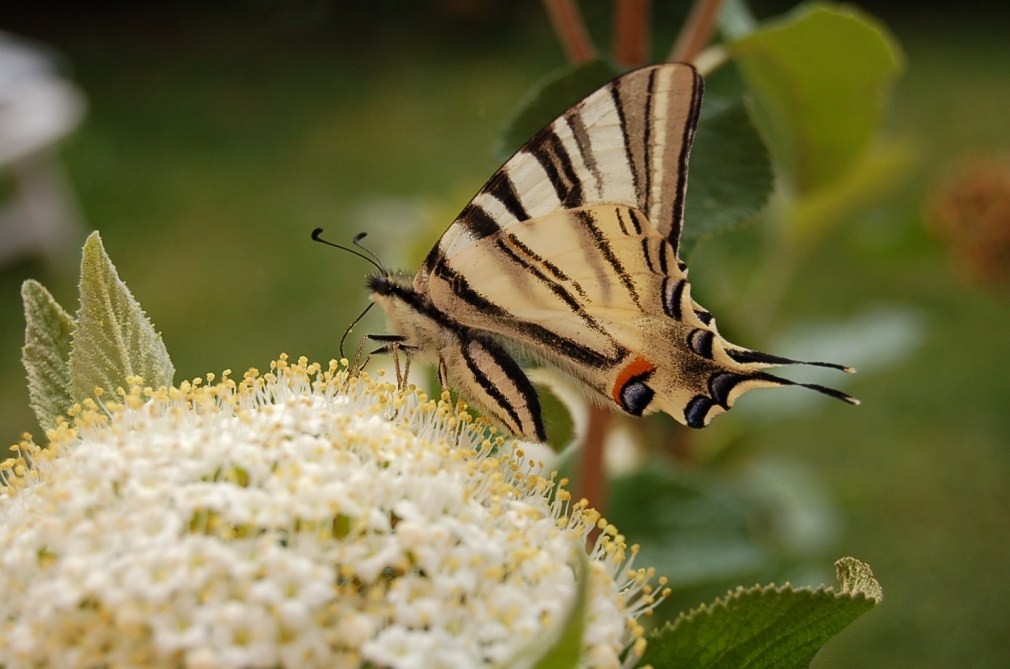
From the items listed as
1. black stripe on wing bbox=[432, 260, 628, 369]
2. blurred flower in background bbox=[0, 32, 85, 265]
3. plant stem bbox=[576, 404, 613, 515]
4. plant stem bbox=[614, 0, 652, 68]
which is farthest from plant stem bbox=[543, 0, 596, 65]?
blurred flower in background bbox=[0, 32, 85, 265]

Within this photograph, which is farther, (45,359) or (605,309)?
(605,309)

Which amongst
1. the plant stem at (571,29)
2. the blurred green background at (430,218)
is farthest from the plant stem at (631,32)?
the blurred green background at (430,218)

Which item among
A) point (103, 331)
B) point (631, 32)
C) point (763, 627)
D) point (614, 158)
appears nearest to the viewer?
point (763, 627)

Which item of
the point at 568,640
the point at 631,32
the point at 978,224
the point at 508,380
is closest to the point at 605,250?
the point at 508,380

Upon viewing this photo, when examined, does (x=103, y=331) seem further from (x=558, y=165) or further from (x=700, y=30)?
(x=700, y=30)

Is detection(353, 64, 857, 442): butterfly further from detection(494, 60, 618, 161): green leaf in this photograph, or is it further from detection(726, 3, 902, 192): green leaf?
detection(726, 3, 902, 192): green leaf
